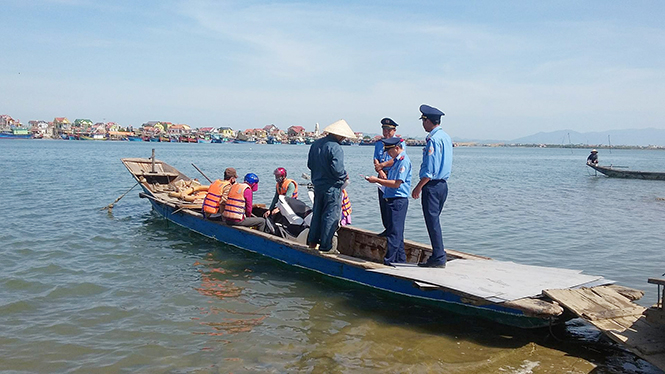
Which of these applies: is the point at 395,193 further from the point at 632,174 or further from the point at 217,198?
the point at 632,174

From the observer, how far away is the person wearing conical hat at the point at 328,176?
724cm

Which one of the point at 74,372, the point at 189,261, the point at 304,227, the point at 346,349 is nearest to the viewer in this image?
the point at 74,372

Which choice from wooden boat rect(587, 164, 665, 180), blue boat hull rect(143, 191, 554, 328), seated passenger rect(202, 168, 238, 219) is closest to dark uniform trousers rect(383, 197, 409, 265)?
blue boat hull rect(143, 191, 554, 328)

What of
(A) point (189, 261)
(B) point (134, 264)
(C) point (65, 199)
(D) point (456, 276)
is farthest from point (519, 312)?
(C) point (65, 199)

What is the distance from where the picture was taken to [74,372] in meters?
5.46

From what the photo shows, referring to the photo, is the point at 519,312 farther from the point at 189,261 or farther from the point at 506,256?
the point at 189,261

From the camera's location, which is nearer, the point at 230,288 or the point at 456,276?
the point at 456,276

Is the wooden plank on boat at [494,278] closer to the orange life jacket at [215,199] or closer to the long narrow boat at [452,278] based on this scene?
the long narrow boat at [452,278]

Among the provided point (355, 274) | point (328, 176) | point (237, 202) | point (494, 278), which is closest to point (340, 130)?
point (328, 176)

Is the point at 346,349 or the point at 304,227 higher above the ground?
the point at 304,227

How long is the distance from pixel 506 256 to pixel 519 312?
5.57m

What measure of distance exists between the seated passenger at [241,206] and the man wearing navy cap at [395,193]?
11.8 ft

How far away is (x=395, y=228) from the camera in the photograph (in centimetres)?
717

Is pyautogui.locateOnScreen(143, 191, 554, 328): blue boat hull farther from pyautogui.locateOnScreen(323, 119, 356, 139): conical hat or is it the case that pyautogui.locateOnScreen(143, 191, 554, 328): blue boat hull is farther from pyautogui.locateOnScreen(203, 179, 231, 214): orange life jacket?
pyautogui.locateOnScreen(323, 119, 356, 139): conical hat
